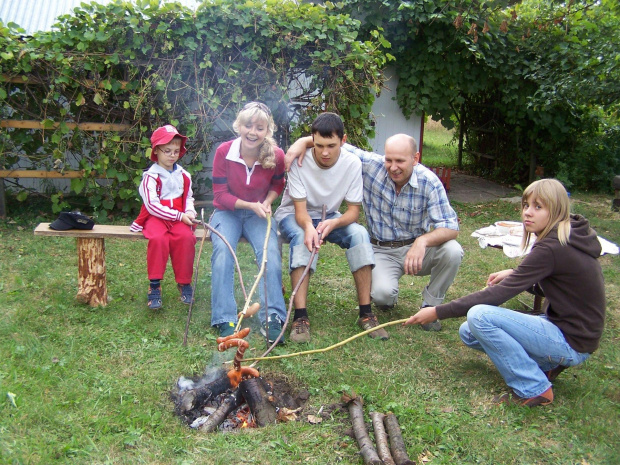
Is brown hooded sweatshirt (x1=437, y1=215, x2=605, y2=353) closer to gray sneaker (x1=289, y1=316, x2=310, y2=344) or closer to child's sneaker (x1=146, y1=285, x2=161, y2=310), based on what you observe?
gray sneaker (x1=289, y1=316, x2=310, y2=344)

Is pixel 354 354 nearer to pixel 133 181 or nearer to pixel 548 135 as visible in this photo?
pixel 133 181

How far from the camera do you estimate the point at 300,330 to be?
3.96 m

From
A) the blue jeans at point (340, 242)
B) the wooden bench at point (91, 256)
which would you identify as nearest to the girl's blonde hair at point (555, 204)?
the blue jeans at point (340, 242)

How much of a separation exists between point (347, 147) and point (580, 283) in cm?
196

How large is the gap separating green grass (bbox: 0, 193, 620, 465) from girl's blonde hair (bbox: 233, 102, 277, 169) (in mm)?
1227

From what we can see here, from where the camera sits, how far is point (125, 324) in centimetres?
405

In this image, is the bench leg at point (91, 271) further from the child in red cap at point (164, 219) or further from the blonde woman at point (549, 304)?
the blonde woman at point (549, 304)

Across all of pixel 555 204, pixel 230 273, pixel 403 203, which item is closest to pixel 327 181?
pixel 403 203

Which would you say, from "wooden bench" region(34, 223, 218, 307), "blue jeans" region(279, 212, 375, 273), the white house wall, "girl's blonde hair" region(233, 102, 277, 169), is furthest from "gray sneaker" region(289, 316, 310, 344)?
the white house wall

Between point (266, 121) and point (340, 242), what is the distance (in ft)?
3.43

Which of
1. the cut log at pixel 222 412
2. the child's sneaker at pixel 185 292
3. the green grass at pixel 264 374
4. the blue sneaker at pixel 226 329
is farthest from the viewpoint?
the child's sneaker at pixel 185 292

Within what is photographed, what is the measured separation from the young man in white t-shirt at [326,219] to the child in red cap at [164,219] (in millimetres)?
753

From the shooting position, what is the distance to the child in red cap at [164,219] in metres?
4.17

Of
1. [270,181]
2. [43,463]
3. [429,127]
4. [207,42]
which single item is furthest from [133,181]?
[429,127]
